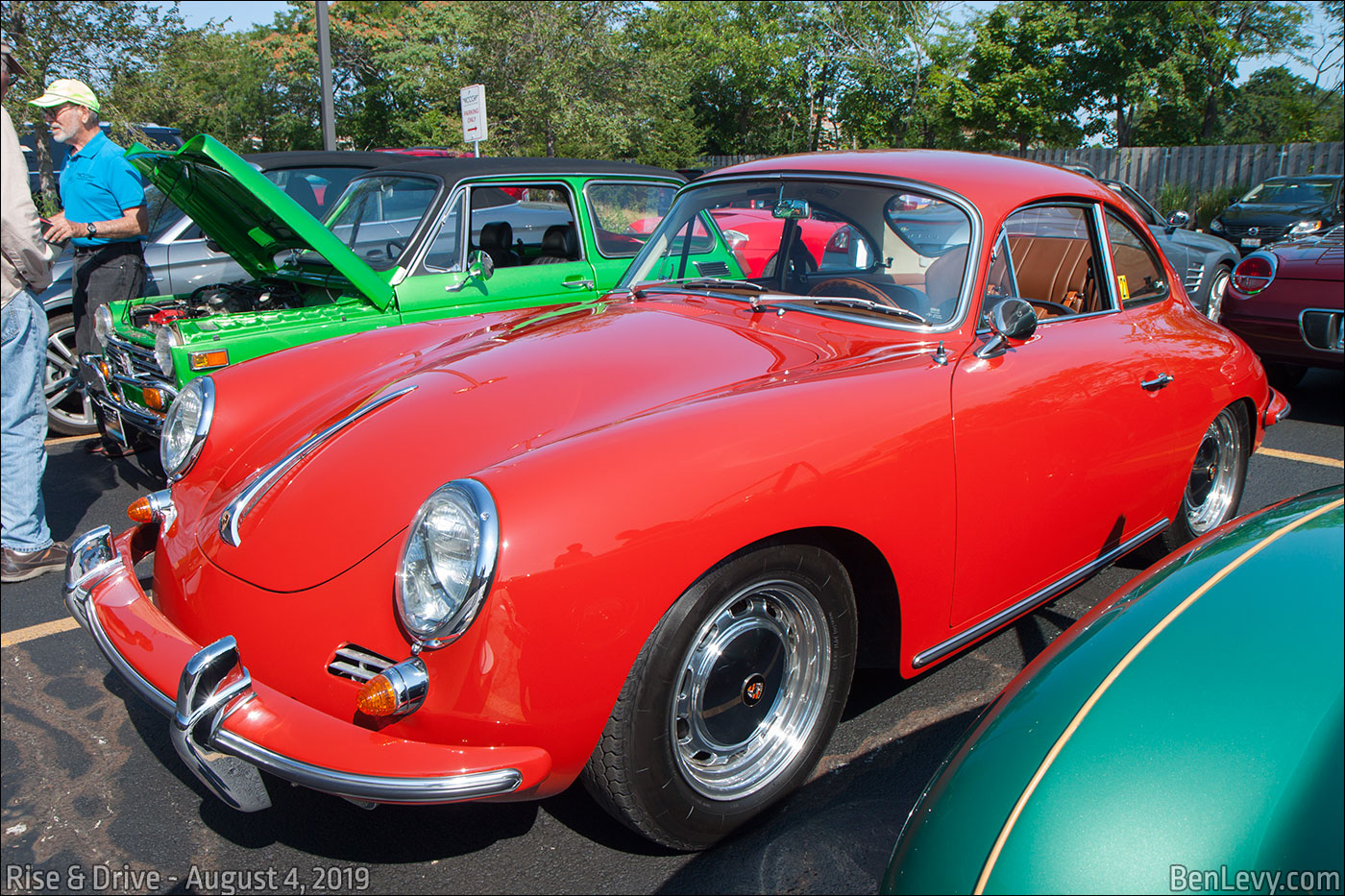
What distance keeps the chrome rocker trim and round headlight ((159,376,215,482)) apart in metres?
2.11

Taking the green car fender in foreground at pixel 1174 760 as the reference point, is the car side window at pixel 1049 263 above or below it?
above

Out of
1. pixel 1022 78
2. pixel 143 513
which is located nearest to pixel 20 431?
pixel 143 513

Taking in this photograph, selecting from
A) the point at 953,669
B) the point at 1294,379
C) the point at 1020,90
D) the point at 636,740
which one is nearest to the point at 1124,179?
the point at 1020,90

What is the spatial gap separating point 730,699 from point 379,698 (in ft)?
2.72

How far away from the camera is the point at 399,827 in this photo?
7.58ft

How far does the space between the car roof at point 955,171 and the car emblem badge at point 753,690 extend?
161 centimetres

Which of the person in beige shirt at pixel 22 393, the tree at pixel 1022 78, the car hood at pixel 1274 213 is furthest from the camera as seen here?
the tree at pixel 1022 78

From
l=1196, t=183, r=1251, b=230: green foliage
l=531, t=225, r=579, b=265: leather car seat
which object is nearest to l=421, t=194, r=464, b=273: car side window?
l=531, t=225, r=579, b=265: leather car seat

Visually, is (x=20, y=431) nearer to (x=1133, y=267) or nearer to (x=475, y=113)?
(x=1133, y=267)

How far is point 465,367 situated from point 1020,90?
89.2 feet

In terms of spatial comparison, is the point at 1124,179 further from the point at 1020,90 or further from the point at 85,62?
the point at 85,62

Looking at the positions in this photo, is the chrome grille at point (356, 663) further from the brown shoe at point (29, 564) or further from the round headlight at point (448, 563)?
the brown shoe at point (29, 564)

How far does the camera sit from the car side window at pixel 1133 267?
10.9 feet

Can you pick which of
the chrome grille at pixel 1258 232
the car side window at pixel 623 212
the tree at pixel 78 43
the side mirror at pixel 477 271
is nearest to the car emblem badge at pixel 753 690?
the side mirror at pixel 477 271
